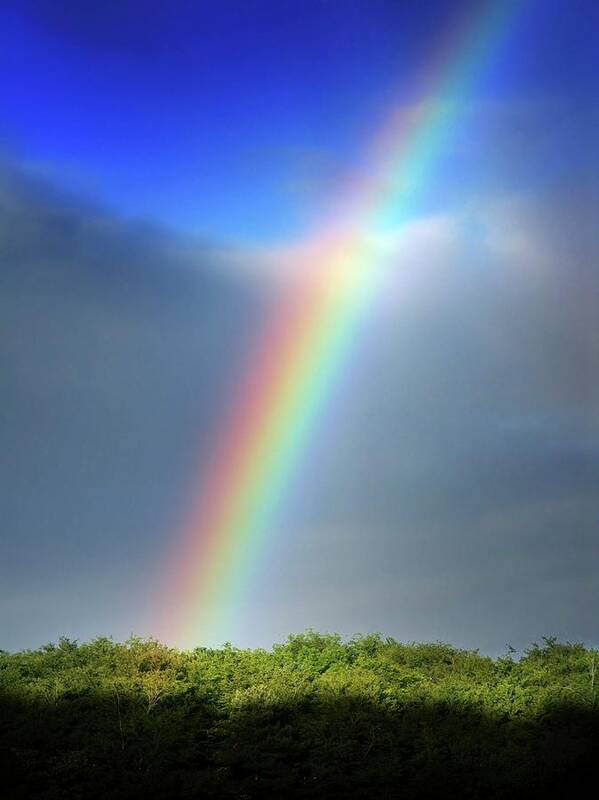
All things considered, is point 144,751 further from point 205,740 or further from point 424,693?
point 424,693

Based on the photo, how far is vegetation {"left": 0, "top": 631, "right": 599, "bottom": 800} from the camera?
3356cm

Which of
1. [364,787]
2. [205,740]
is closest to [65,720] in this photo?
[205,740]

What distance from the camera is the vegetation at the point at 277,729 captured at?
33562 mm

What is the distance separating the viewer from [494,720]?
1529 inches

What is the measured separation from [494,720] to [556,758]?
13.5ft

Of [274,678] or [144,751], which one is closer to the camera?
[144,751]

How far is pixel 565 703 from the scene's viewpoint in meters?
39.4

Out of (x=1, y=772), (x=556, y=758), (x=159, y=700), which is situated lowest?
(x=556, y=758)

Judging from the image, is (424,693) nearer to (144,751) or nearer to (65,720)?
(144,751)

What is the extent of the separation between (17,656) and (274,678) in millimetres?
13322

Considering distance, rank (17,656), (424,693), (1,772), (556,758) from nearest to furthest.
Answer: (1,772)
(556,758)
(424,693)
(17,656)

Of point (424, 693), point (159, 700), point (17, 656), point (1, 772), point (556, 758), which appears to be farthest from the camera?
point (17, 656)

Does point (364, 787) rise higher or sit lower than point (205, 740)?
lower

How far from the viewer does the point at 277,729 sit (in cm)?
3647
